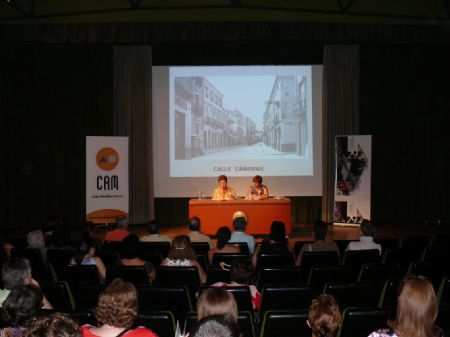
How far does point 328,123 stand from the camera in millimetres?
12438

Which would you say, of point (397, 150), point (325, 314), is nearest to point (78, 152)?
point (397, 150)

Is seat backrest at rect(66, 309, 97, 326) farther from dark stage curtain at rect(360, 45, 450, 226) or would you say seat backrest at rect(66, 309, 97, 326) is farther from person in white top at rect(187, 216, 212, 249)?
dark stage curtain at rect(360, 45, 450, 226)

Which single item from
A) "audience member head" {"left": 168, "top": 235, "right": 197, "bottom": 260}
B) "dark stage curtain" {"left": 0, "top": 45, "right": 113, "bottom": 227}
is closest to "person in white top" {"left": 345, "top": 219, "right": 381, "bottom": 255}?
"audience member head" {"left": 168, "top": 235, "right": 197, "bottom": 260}

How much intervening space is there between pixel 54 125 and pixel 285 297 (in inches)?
396

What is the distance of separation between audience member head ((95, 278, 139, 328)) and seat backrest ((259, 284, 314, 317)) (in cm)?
131

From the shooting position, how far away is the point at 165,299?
368 cm

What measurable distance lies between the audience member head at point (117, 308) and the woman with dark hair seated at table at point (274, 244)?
11.1 feet

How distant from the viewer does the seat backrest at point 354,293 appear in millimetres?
3729

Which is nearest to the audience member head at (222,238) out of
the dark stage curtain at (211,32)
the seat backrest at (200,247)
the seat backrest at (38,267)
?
the seat backrest at (200,247)

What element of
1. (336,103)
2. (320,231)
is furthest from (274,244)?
(336,103)

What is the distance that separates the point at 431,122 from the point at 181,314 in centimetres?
1064

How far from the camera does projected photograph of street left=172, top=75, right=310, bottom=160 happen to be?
11.9 m

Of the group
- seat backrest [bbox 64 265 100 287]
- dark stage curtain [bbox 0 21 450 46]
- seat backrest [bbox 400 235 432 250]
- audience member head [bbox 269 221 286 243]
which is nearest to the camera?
seat backrest [bbox 64 265 100 287]

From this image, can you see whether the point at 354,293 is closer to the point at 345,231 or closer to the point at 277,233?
the point at 277,233
